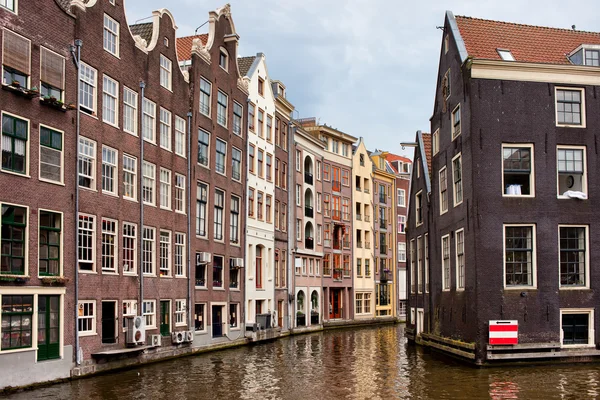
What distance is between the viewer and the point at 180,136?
3572 cm

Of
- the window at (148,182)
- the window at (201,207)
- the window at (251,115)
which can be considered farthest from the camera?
the window at (251,115)

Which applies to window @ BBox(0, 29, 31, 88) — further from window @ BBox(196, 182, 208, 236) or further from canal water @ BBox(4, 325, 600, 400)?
window @ BBox(196, 182, 208, 236)

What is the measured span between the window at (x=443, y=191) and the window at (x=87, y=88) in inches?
611

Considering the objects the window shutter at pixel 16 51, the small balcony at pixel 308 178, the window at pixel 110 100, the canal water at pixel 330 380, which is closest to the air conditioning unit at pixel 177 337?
the canal water at pixel 330 380

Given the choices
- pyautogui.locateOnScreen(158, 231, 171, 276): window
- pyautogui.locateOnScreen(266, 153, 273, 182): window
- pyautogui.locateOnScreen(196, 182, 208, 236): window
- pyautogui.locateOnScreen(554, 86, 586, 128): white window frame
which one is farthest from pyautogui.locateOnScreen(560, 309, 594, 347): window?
pyautogui.locateOnScreen(266, 153, 273, 182): window

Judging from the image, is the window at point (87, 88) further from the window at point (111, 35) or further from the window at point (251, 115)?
the window at point (251, 115)

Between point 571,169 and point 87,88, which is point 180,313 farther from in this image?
point 571,169

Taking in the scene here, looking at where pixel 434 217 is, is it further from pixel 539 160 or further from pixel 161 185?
pixel 161 185

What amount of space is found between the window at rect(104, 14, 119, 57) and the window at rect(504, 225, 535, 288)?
16620mm

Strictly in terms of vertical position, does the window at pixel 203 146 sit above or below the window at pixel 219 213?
above

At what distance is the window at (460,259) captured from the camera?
30219 millimetres

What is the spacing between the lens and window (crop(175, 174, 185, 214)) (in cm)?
3497

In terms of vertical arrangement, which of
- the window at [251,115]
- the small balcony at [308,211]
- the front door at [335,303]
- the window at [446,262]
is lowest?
the front door at [335,303]

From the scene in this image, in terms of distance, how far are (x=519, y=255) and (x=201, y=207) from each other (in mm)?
16603
